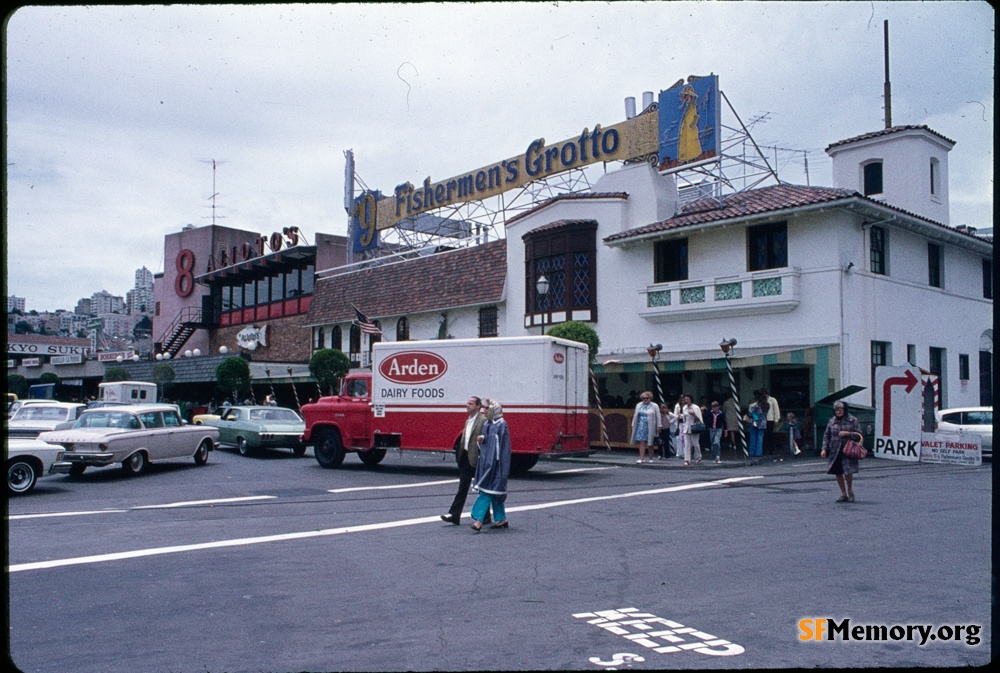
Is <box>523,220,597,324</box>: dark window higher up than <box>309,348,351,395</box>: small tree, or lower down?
higher up

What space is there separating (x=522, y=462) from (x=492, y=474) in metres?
8.02

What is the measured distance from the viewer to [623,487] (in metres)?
15.7

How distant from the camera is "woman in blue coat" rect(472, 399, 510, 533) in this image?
10734 mm

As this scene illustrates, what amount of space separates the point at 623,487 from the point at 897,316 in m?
13.6

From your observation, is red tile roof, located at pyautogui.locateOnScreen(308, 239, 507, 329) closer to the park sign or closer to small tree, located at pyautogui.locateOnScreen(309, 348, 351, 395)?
small tree, located at pyautogui.locateOnScreen(309, 348, 351, 395)

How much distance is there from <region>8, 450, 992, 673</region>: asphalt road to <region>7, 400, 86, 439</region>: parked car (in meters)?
7.43

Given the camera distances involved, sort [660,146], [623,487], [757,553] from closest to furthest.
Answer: [757,553], [623,487], [660,146]

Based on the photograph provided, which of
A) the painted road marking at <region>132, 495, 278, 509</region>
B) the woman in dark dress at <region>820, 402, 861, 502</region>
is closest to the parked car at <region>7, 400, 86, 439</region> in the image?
the painted road marking at <region>132, 495, 278, 509</region>

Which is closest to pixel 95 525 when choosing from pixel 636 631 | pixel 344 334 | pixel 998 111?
pixel 636 631

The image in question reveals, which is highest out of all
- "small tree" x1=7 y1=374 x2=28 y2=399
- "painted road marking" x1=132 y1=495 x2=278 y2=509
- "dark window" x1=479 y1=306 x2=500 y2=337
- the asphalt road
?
"dark window" x1=479 y1=306 x2=500 y2=337

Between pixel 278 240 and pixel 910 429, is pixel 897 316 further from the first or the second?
pixel 278 240

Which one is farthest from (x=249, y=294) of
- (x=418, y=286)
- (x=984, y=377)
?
(x=984, y=377)

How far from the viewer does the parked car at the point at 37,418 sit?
20750 mm

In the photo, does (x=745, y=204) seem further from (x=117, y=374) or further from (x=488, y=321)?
(x=117, y=374)
